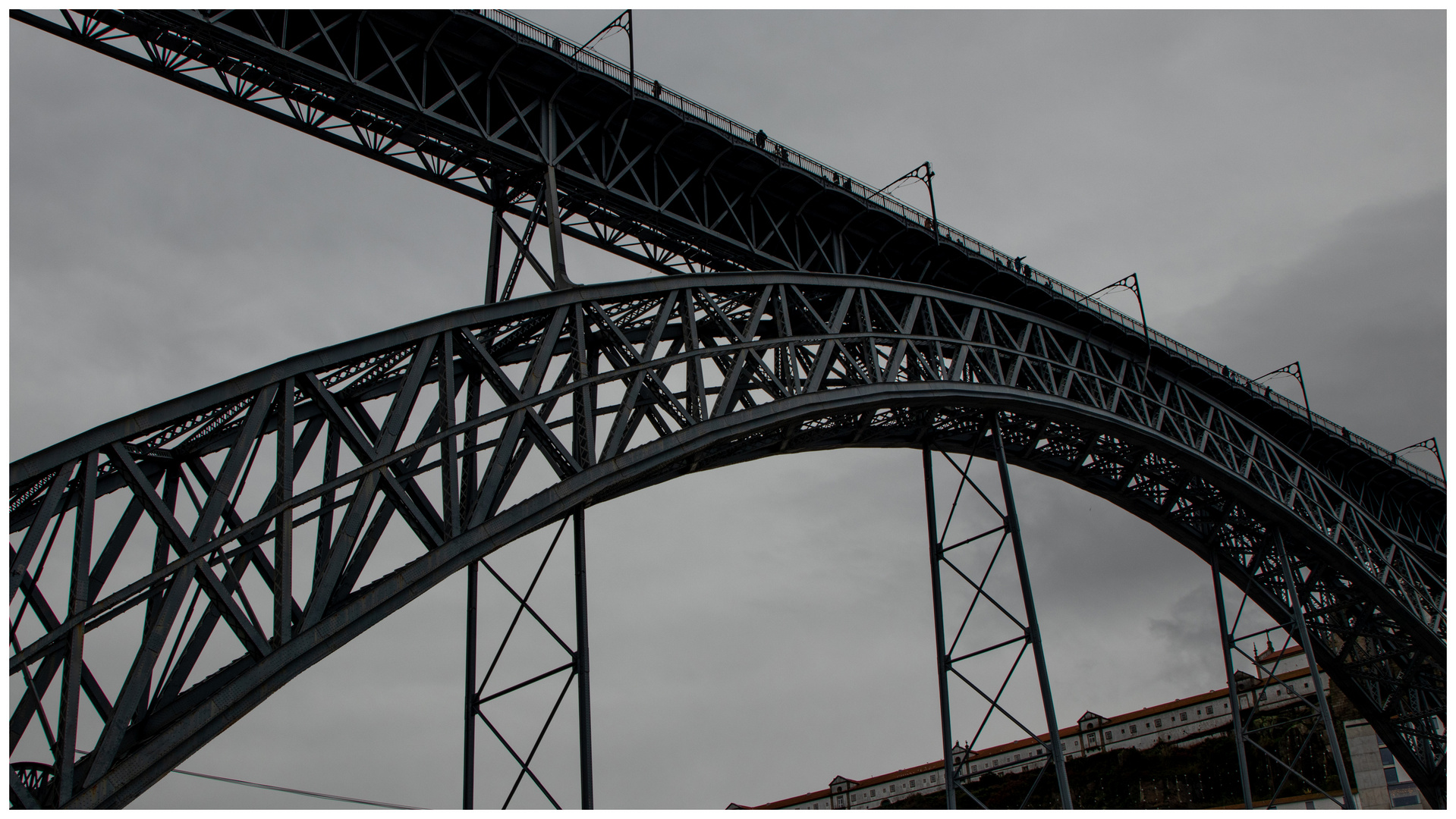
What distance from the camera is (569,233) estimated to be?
1842cm

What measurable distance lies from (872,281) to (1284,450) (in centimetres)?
1755

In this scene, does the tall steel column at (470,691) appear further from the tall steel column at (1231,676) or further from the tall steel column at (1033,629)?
the tall steel column at (1231,676)

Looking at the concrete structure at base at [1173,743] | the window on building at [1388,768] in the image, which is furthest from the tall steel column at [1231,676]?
the window on building at [1388,768]

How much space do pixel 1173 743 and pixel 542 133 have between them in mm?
67751

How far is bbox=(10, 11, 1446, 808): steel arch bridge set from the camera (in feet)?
36.3

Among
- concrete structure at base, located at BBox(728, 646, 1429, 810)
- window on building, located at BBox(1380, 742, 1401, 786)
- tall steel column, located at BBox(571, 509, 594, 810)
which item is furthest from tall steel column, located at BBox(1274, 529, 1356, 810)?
window on building, located at BBox(1380, 742, 1401, 786)

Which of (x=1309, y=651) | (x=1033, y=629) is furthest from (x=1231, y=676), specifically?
(x=1033, y=629)

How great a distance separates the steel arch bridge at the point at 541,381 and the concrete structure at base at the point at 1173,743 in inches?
1355

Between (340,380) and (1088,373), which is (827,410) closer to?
(340,380)

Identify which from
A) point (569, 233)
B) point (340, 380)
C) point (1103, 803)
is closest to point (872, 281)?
point (569, 233)

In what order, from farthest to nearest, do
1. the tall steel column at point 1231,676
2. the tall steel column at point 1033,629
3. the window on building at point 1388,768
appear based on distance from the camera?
the window on building at point 1388,768 < the tall steel column at point 1231,676 < the tall steel column at point 1033,629

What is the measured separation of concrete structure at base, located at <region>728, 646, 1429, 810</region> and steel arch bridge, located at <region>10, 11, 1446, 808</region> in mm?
34412

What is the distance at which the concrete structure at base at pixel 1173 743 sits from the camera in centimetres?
6016

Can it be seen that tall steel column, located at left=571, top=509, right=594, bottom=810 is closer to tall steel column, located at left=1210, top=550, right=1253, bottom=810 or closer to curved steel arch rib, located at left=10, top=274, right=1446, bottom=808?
curved steel arch rib, located at left=10, top=274, right=1446, bottom=808
